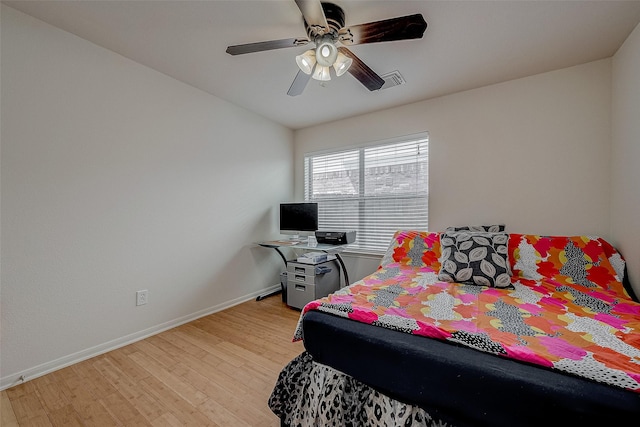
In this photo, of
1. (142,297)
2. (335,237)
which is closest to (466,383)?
(335,237)

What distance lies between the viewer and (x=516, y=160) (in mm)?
2471

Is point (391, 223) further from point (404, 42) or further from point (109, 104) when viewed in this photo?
point (109, 104)

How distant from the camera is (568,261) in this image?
1.99 meters

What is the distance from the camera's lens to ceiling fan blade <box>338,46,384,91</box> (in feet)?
5.59

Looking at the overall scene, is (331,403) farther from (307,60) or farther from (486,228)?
(486,228)

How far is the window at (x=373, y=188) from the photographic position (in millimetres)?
3021

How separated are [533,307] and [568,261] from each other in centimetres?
87

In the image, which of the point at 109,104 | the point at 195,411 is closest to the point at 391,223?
the point at 195,411

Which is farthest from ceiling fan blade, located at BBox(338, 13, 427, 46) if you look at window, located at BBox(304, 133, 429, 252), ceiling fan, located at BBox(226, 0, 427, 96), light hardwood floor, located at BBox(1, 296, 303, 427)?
light hardwood floor, located at BBox(1, 296, 303, 427)

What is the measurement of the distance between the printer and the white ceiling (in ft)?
5.25

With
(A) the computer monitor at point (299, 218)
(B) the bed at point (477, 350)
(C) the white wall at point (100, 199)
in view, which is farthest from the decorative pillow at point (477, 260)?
(C) the white wall at point (100, 199)

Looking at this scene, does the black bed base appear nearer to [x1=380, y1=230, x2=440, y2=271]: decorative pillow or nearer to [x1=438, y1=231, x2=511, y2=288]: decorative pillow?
[x1=438, y1=231, x2=511, y2=288]: decorative pillow

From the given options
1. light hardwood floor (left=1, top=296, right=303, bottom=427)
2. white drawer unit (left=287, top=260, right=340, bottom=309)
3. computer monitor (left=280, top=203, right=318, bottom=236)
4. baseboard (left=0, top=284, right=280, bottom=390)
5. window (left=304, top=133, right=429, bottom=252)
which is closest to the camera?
light hardwood floor (left=1, top=296, right=303, bottom=427)

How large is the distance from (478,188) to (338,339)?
2.26 metres
